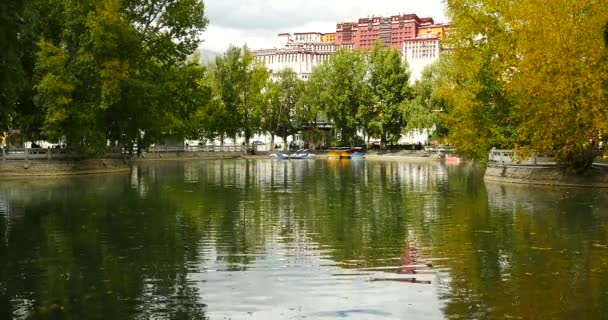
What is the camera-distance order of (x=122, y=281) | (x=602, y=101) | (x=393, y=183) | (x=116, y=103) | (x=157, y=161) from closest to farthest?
1. (x=122, y=281)
2. (x=602, y=101)
3. (x=393, y=183)
4. (x=116, y=103)
5. (x=157, y=161)

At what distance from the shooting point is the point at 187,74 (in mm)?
61844

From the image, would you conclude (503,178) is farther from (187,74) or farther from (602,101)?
(187,74)

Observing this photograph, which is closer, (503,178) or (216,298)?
(216,298)

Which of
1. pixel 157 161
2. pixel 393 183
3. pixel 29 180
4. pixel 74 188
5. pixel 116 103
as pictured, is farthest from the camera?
pixel 157 161

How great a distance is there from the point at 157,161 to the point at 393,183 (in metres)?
45.3

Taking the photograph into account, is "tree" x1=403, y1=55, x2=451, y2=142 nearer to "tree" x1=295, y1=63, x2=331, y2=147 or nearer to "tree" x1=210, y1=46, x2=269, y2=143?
"tree" x1=295, y1=63, x2=331, y2=147

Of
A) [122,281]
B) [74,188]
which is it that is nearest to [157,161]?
[74,188]

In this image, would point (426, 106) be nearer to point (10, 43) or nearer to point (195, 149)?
point (195, 149)

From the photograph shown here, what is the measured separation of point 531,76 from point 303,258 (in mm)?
25524

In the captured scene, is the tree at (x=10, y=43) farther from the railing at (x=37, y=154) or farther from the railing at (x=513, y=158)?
the railing at (x=37, y=154)

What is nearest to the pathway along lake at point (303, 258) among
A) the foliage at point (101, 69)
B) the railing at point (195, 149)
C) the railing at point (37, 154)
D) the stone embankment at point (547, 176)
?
the stone embankment at point (547, 176)

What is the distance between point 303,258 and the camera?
1727 cm

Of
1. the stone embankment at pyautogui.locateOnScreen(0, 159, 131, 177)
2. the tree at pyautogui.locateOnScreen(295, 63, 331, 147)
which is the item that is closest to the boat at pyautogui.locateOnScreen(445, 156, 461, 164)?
the tree at pyautogui.locateOnScreen(295, 63, 331, 147)

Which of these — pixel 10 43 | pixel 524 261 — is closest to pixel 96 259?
pixel 10 43
